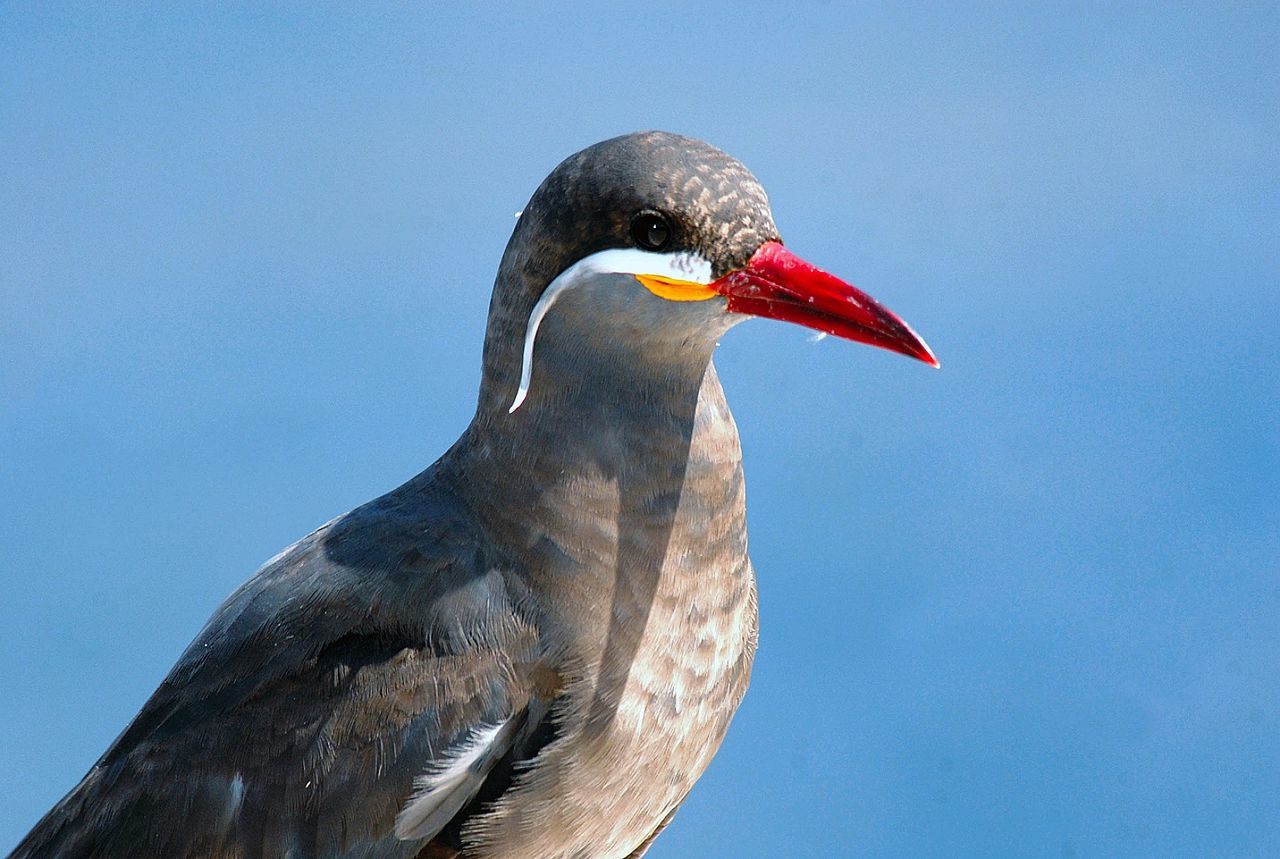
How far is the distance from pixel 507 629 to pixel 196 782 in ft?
2.54

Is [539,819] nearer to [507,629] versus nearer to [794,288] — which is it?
[507,629]

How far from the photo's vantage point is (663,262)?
2.97m

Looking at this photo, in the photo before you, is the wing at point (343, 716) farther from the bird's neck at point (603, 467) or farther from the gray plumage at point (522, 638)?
the bird's neck at point (603, 467)

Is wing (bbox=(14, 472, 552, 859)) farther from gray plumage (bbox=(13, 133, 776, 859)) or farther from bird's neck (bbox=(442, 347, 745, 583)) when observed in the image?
bird's neck (bbox=(442, 347, 745, 583))

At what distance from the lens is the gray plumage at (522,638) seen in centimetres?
312

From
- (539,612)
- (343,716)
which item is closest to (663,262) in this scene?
(539,612)

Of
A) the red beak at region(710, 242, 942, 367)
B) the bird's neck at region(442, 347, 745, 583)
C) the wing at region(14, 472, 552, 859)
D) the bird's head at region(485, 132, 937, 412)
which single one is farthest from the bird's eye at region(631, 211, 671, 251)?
the wing at region(14, 472, 552, 859)

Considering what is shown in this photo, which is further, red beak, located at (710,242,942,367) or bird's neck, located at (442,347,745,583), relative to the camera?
bird's neck, located at (442,347,745,583)

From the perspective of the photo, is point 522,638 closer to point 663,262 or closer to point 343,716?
point 343,716

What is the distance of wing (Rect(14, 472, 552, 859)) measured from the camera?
3131 millimetres

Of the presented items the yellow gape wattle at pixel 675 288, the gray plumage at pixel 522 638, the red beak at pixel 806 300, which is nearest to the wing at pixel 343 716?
the gray plumage at pixel 522 638

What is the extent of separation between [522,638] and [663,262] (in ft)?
2.82

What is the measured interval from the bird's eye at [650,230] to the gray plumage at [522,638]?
35mm

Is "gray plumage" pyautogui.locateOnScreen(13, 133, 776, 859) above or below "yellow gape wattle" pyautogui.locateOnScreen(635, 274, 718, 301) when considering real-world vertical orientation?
below
